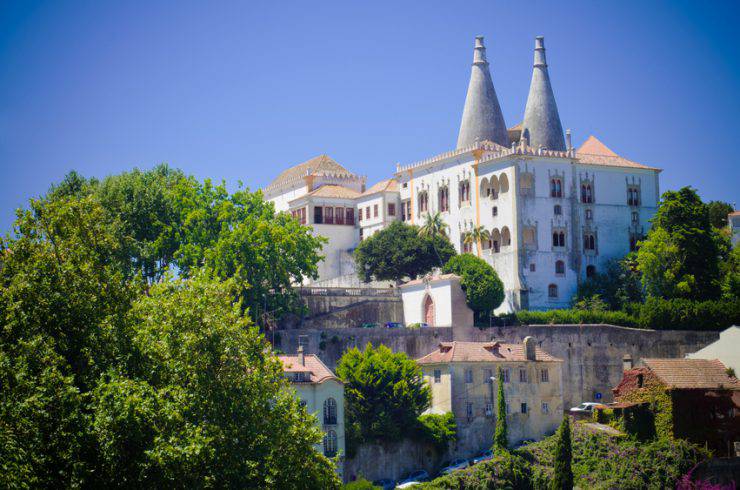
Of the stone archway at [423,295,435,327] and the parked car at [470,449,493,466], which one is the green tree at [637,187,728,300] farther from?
the parked car at [470,449,493,466]

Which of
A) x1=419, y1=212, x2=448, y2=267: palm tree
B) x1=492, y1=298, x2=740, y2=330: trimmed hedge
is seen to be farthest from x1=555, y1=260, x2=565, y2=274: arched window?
x1=419, y1=212, x2=448, y2=267: palm tree

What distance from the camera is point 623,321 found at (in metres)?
76.2

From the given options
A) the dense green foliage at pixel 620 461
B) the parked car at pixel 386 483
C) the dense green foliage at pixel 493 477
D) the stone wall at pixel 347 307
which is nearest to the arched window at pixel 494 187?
the stone wall at pixel 347 307

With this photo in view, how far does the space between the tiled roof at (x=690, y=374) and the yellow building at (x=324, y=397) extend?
15.8 meters

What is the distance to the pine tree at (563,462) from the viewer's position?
2212 inches

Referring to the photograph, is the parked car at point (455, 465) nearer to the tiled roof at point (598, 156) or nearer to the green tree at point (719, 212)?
the tiled roof at point (598, 156)

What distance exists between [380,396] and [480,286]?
16.0 meters

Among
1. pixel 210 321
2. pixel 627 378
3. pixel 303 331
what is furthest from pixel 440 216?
pixel 210 321

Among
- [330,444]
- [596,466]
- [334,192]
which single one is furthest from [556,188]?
[330,444]

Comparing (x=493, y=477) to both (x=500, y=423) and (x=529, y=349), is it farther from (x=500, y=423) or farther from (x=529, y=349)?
(x=529, y=349)

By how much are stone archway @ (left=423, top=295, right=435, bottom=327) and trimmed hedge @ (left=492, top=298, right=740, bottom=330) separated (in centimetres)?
525

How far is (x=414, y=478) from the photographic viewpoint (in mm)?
61750

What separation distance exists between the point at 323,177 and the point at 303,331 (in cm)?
3493

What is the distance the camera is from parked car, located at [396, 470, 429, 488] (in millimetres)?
60300
